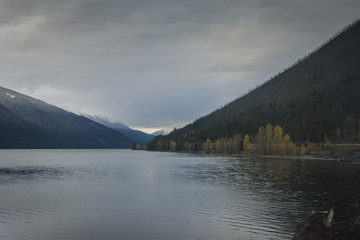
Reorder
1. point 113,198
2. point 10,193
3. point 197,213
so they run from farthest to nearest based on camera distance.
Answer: point 10,193
point 113,198
point 197,213

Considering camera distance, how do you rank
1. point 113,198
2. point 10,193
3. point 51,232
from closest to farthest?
point 51,232 < point 113,198 < point 10,193

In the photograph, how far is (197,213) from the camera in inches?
1487

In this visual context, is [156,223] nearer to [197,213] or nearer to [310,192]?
[197,213]

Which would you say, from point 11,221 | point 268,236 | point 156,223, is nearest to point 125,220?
point 156,223

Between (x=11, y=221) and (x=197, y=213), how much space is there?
67.6 feet

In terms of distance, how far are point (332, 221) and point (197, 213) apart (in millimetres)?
15726

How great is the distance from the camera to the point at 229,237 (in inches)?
1078

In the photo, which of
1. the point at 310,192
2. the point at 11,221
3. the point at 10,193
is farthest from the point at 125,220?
the point at 310,192

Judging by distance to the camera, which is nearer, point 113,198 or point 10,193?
point 113,198

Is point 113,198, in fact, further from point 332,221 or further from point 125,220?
point 332,221

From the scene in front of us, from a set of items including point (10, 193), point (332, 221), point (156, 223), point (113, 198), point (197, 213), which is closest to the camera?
point (332, 221)

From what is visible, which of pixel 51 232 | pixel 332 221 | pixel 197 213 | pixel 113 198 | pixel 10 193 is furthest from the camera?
pixel 10 193

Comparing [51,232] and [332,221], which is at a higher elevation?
[332,221]

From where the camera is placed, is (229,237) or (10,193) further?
(10,193)
